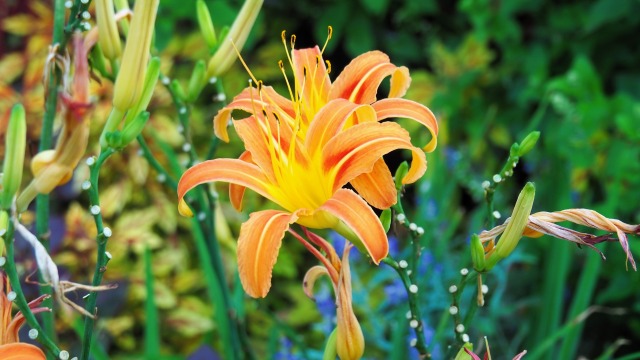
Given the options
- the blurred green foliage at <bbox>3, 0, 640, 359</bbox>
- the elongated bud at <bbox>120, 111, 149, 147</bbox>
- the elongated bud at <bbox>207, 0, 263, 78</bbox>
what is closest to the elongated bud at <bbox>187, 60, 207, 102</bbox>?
the elongated bud at <bbox>207, 0, 263, 78</bbox>

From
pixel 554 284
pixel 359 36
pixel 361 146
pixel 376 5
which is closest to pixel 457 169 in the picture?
pixel 554 284

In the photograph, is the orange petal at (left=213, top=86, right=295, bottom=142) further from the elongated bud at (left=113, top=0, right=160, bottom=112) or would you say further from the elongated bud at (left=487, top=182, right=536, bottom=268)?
the elongated bud at (left=487, top=182, right=536, bottom=268)

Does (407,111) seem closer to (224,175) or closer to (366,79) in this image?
(366,79)

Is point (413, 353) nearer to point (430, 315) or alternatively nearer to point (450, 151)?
point (430, 315)

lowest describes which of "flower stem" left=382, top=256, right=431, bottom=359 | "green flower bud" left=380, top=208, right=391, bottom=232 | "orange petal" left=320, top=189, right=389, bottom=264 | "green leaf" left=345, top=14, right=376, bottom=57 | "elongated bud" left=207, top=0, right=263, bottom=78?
"flower stem" left=382, top=256, right=431, bottom=359

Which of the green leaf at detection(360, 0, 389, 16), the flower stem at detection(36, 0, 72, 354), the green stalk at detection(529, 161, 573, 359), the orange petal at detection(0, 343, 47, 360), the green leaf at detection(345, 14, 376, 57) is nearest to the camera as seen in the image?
the orange petal at detection(0, 343, 47, 360)

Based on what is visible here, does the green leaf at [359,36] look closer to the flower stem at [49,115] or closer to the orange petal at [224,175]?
the flower stem at [49,115]

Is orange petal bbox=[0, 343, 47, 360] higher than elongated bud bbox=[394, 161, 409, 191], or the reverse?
elongated bud bbox=[394, 161, 409, 191]
